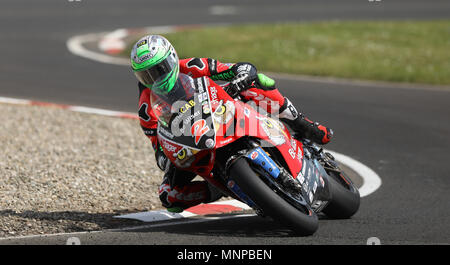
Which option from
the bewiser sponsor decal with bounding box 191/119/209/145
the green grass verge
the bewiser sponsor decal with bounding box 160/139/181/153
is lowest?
the green grass verge

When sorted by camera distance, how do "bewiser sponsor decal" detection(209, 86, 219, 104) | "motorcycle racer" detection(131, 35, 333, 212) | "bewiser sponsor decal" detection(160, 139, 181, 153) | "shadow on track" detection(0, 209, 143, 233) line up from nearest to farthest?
"bewiser sponsor decal" detection(160, 139, 181, 153)
"bewiser sponsor decal" detection(209, 86, 219, 104)
"motorcycle racer" detection(131, 35, 333, 212)
"shadow on track" detection(0, 209, 143, 233)

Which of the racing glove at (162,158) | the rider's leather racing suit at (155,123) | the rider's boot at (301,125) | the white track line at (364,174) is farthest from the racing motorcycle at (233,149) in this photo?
the white track line at (364,174)

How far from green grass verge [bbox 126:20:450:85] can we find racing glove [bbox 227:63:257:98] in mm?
8906

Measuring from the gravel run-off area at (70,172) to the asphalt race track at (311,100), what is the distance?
0.70 metres

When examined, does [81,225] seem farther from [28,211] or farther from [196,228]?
[196,228]

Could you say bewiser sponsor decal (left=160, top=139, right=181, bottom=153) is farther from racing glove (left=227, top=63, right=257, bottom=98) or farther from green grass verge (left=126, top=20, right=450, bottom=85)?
green grass verge (left=126, top=20, right=450, bottom=85)

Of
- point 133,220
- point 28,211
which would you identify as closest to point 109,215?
point 133,220

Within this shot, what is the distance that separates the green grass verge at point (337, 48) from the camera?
48.8 ft

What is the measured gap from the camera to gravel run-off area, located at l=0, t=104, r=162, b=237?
21.1 ft

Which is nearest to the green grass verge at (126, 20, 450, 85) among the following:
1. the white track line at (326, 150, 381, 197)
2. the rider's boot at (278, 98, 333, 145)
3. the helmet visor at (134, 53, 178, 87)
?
the white track line at (326, 150, 381, 197)

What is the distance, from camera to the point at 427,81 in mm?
14164

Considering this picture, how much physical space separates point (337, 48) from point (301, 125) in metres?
10.6

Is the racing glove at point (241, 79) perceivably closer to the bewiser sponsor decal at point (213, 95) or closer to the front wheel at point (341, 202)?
the bewiser sponsor decal at point (213, 95)

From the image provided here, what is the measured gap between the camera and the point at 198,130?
5426mm
